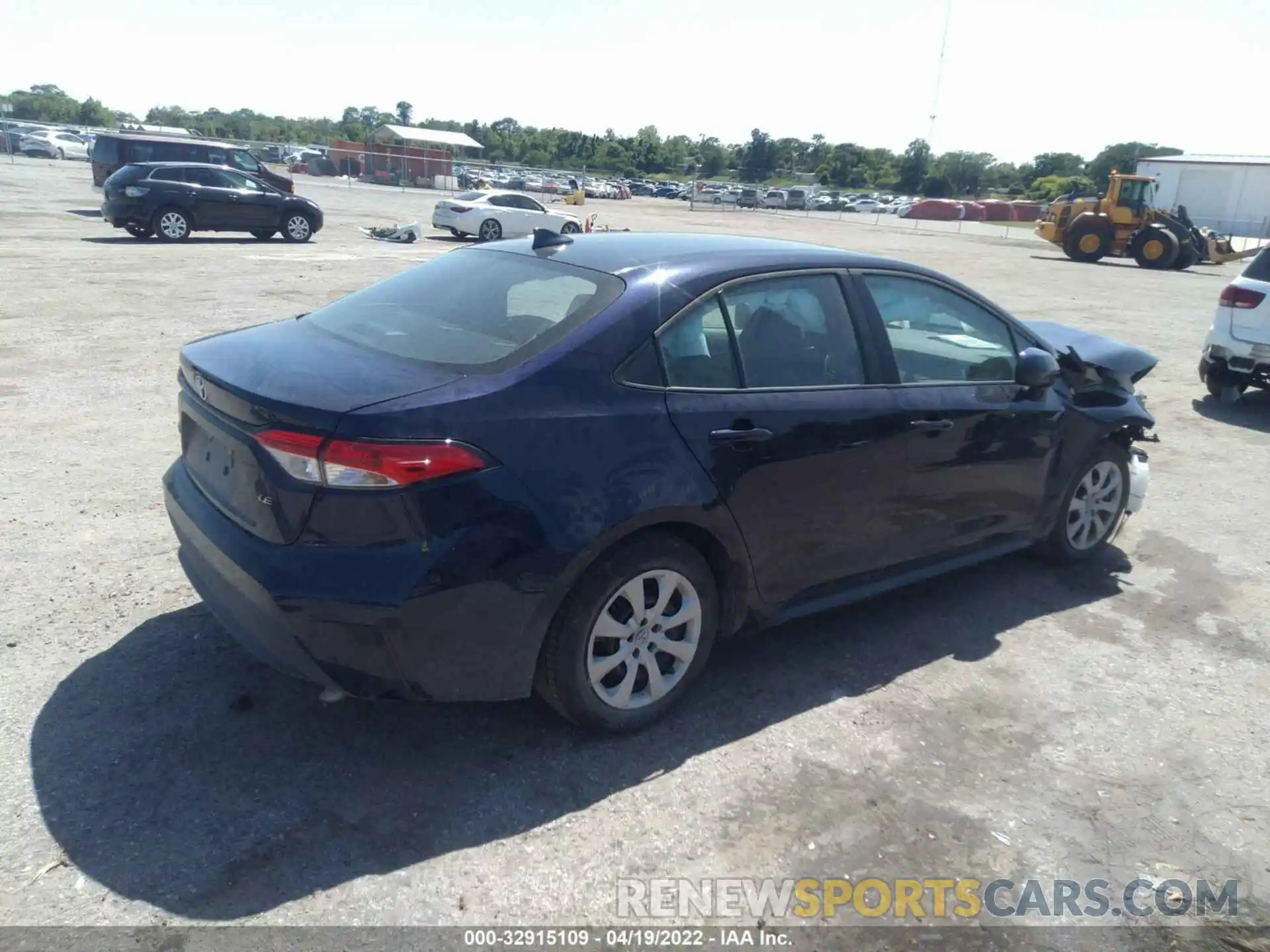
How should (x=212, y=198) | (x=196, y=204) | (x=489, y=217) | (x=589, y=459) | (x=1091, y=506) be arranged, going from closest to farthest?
1. (x=589, y=459)
2. (x=1091, y=506)
3. (x=196, y=204)
4. (x=212, y=198)
5. (x=489, y=217)

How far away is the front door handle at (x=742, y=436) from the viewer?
3.35m

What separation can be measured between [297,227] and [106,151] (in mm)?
6897

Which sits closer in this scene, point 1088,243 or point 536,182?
point 1088,243

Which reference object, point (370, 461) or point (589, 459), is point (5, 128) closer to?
point (370, 461)

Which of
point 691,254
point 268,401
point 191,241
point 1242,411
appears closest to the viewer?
point 268,401

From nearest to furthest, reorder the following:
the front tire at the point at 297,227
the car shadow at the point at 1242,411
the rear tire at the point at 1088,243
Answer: the car shadow at the point at 1242,411 < the front tire at the point at 297,227 < the rear tire at the point at 1088,243

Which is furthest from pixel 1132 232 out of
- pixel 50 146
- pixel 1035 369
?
pixel 50 146

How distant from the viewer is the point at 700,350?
346cm

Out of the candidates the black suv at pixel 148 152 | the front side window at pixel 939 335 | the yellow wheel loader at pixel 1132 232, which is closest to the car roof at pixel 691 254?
the front side window at pixel 939 335

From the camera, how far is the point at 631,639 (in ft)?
10.8

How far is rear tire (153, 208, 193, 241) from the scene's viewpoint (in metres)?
18.4

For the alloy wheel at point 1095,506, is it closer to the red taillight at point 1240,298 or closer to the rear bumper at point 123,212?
the red taillight at point 1240,298

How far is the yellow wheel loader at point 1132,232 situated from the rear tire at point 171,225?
2538 cm

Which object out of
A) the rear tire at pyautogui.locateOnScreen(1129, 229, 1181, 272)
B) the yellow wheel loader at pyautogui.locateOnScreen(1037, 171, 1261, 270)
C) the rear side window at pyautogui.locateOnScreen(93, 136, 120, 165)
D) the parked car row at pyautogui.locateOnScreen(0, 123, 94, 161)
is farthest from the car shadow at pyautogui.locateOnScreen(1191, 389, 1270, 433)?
the parked car row at pyautogui.locateOnScreen(0, 123, 94, 161)
